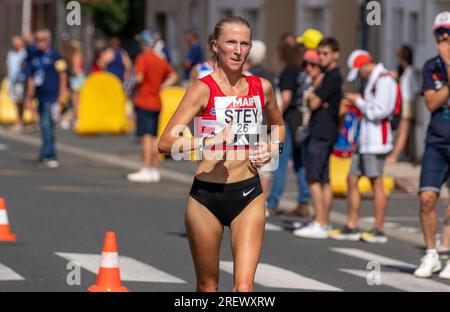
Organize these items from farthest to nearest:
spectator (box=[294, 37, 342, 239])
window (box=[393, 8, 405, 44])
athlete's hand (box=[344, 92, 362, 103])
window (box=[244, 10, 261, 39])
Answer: window (box=[244, 10, 261, 39])
window (box=[393, 8, 405, 44])
spectator (box=[294, 37, 342, 239])
athlete's hand (box=[344, 92, 362, 103])

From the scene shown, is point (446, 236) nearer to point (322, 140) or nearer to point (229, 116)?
point (322, 140)

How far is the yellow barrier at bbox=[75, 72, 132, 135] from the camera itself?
99.6 feet

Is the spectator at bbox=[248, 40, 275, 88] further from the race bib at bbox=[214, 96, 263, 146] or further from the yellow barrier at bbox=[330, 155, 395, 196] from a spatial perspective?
the race bib at bbox=[214, 96, 263, 146]

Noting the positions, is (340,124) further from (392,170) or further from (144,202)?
(392,170)

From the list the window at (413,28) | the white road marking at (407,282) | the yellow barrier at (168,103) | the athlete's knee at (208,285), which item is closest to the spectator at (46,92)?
the yellow barrier at (168,103)

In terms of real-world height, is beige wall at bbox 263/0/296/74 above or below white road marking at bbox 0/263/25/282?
above

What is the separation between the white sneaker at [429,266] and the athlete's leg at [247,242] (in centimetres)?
412

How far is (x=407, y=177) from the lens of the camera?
21.5 metres

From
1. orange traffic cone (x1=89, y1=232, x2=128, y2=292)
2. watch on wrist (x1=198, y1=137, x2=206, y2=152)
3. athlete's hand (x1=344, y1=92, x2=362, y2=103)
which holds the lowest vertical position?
orange traffic cone (x1=89, y1=232, x2=128, y2=292)

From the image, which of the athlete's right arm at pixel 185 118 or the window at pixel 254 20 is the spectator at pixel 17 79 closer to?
the window at pixel 254 20

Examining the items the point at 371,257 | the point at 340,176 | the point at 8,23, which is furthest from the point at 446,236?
the point at 8,23

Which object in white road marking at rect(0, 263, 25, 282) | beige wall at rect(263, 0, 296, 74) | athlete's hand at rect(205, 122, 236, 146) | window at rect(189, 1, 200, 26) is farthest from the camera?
window at rect(189, 1, 200, 26)

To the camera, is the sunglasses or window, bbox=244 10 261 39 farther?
window, bbox=244 10 261 39

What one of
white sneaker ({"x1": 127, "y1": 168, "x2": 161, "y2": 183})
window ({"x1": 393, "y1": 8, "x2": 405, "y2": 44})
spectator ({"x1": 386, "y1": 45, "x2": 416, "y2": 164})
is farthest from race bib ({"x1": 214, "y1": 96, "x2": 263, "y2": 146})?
window ({"x1": 393, "y1": 8, "x2": 405, "y2": 44})
